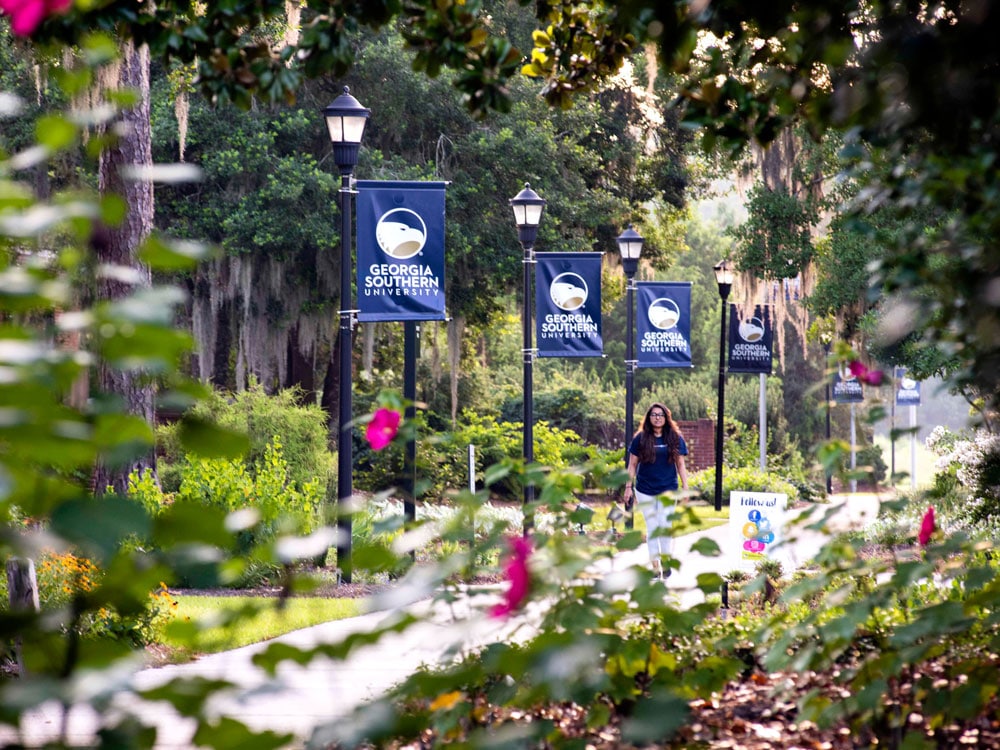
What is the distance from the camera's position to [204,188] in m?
22.8

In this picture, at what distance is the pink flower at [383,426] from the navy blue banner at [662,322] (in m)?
18.0

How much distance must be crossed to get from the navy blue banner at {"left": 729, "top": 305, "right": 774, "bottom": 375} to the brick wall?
10314 mm

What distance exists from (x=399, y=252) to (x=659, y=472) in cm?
379

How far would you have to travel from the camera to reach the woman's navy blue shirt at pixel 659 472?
11828 millimetres

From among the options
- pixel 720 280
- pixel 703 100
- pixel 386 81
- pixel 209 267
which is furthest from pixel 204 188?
pixel 703 100

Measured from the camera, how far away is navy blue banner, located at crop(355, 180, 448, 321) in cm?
1288

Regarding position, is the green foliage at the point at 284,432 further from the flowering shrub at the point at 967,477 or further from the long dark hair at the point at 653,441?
the flowering shrub at the point at 967,477

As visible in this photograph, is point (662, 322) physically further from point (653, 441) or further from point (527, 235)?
point (653, 441)

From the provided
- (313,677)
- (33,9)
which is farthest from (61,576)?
(33,9)

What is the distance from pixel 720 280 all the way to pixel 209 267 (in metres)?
10.5

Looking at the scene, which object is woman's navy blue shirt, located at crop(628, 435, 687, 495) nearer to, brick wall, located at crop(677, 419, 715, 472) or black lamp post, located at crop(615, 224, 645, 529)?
black lamp post, located at crop(615, 224, 645, 529)

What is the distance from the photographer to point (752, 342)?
987 inches

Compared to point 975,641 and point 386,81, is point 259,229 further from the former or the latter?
point 975,641

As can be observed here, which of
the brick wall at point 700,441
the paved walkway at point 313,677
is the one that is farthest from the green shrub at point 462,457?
the paved walkway at point 313,677
